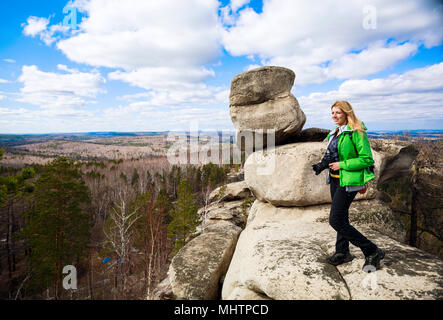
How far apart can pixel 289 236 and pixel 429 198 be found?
39.4 feet

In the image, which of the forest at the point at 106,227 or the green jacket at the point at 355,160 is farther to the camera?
the forest at the point at 106,227

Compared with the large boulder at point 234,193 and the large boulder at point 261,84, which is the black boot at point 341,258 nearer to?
the large boulder at point 261,84

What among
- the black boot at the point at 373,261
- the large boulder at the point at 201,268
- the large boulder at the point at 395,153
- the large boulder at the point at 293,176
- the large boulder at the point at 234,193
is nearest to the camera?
the black boot at the point at 373,261

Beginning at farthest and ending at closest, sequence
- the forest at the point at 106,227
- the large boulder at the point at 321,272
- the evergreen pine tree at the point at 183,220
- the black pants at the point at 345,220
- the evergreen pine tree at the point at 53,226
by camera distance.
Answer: the evergreen pine tree at the point at 183,220, the evergreen pine tree at the point at 53,226, the forest at the point at 106,227, the black pants at the point at 345,220, the large boulder at the point at 321,272

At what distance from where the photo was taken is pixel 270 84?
9844 mm

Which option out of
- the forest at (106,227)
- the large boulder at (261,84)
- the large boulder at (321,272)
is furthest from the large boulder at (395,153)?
the large boulder at (261,84)

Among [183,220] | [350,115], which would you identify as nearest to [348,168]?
[350,115]

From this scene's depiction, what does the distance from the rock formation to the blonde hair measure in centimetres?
302

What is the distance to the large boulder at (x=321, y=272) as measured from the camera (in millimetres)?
4117

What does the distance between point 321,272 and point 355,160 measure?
2.65 metres

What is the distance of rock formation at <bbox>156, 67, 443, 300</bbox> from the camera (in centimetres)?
445

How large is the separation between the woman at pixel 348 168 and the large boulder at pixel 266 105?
5394 millimetres
